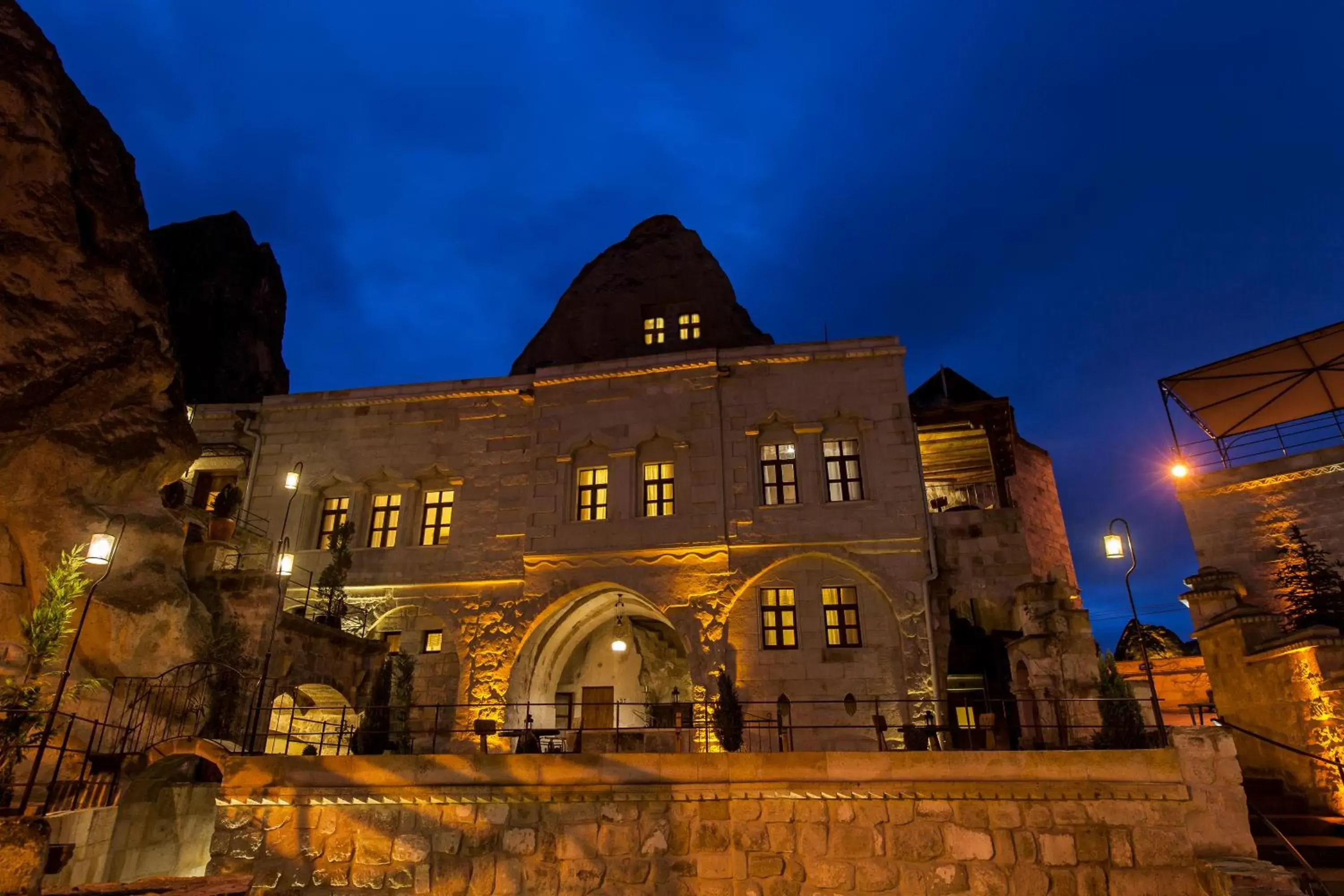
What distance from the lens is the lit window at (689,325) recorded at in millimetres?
25750

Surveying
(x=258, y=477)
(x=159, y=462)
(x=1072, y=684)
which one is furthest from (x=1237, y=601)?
(x=258, y=477)

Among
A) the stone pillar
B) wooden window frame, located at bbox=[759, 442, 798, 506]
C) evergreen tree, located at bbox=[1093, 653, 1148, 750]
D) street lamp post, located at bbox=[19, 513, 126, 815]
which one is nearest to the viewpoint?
street lamp post, located at bbox=[19, 513, 126, 815]

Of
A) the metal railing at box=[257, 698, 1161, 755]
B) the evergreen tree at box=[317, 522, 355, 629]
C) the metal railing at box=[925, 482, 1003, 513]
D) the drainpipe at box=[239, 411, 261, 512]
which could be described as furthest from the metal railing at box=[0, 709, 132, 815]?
the metal railing at box=[925, 482, 1003, 513]

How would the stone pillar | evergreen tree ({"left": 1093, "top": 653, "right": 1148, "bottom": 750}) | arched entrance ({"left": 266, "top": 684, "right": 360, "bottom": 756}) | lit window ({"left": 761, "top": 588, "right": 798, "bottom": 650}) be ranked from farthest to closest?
lit window ({"left": 761, "top": 588, "right": 798, "bottom": 650})
arched entrance ({"left": 266, "top": 684, "right": 360, "bottom": 756})
the stone pillar
evergreen tree ({"left": 1093, "top": 653, "right": 1148, "bottom": 750})

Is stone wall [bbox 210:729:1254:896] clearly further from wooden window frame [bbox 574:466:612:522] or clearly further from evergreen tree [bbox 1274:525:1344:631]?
wooden window frame [bbox 574:466:612:522]

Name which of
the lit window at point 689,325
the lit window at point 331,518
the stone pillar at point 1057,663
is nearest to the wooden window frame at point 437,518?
the lit window at point 331,518

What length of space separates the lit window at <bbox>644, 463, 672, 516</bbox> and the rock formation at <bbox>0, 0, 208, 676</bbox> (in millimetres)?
9911

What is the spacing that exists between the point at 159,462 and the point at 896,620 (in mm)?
15739

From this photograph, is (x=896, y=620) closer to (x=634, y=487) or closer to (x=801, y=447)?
(x=801, y=447)

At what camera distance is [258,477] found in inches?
846

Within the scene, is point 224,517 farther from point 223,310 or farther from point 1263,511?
point 223,310

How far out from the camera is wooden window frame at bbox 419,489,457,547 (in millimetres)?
20281

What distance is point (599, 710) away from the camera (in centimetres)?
2183

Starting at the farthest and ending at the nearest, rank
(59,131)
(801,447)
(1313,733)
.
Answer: (801,447)
(59,131)
(1313,733)
